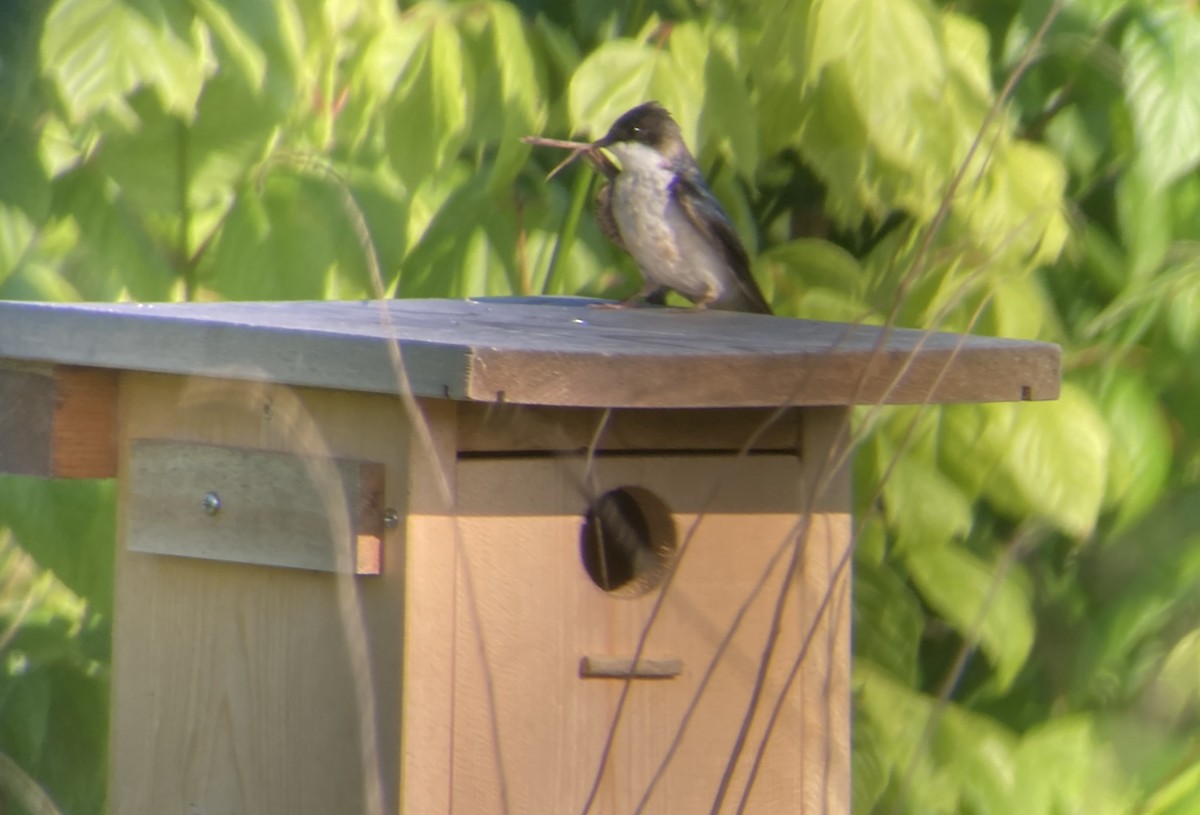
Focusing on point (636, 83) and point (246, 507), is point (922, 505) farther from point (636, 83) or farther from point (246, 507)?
point (246, 507)

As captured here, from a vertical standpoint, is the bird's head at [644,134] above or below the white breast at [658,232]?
above

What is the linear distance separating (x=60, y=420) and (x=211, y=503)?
0.24m

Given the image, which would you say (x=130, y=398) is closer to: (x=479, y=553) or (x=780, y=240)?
(x=479, y=553)

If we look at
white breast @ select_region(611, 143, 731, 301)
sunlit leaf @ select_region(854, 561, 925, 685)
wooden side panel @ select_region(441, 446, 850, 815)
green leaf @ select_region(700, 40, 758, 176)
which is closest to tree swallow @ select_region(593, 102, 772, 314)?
white breast @ select_region(611, 143, 731, 301)

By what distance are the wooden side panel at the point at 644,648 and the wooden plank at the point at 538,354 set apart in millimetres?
117

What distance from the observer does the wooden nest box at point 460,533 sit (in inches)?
60.2

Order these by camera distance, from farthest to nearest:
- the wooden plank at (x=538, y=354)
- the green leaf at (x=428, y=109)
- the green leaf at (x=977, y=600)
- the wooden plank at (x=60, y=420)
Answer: the green leaf at (x=977, y=600)
the green leaf at (x=428, y=109)
the wooden plank at (x=60, y=420)
the wooden plank at (x=538, y=354)

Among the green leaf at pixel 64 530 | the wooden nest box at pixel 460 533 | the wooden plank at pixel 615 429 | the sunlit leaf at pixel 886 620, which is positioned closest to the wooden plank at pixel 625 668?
the wooden nest box at pixel 460 533

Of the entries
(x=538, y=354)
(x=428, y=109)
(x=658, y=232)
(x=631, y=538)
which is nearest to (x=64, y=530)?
(x=428, y=109)

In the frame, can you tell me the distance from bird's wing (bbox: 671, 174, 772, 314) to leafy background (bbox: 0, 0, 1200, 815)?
6cm

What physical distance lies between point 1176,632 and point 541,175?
3.93 feet

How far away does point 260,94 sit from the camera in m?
2.21

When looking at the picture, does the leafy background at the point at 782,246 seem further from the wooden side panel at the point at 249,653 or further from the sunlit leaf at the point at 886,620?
the wooden side panel at the point at 249,653

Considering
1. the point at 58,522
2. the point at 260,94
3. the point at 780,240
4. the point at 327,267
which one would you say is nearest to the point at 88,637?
the point at 58,522
